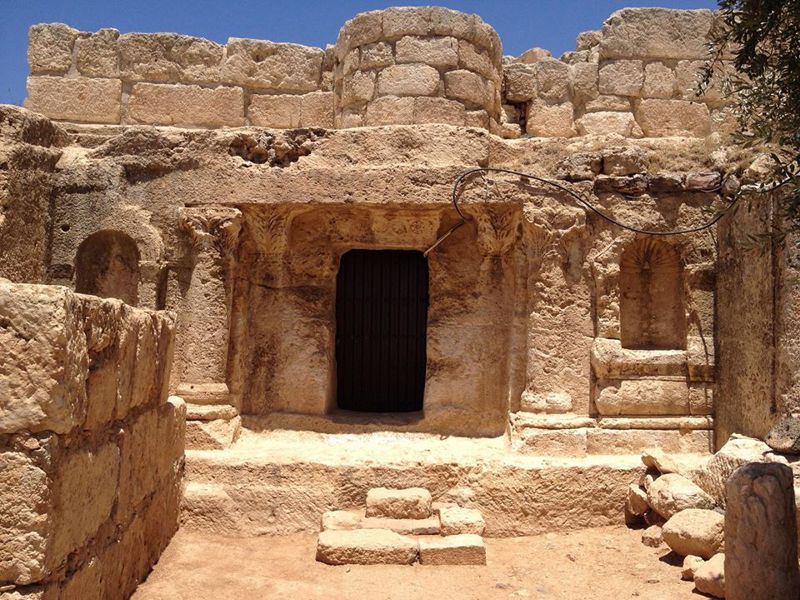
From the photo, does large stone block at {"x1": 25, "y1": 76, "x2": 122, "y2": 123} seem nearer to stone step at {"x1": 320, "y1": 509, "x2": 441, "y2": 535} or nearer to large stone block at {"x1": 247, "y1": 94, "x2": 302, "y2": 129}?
large stone block at {"x1": 247, "y1": 94, "x2": 302, "y2": 129}

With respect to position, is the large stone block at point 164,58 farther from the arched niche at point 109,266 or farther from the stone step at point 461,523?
the stone step at point 461,523

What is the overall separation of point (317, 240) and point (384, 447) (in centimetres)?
227

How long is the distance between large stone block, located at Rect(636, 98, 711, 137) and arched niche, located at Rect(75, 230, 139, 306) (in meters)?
5.92

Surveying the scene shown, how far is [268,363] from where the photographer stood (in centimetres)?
775

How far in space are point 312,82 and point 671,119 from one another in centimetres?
426

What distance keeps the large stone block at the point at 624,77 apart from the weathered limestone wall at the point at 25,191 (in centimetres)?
611

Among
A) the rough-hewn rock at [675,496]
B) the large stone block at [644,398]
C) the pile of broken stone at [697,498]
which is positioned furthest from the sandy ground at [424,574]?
the large stone block at [644,398]

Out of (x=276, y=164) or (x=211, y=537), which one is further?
(x=276, y=164)

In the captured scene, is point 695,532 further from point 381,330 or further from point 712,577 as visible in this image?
point 381,330

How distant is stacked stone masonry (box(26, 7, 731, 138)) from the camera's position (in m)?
8.64

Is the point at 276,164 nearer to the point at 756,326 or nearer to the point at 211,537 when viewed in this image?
the point at 211,537

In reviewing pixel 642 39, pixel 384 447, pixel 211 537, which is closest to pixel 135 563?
pixel 211 537

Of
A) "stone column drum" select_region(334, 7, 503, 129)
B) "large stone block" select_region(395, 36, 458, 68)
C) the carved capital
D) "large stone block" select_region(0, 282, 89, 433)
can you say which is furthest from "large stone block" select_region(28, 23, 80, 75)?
"large stone block" select_region(0, 282, 89, 433)

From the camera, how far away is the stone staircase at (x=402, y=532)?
5.57m
